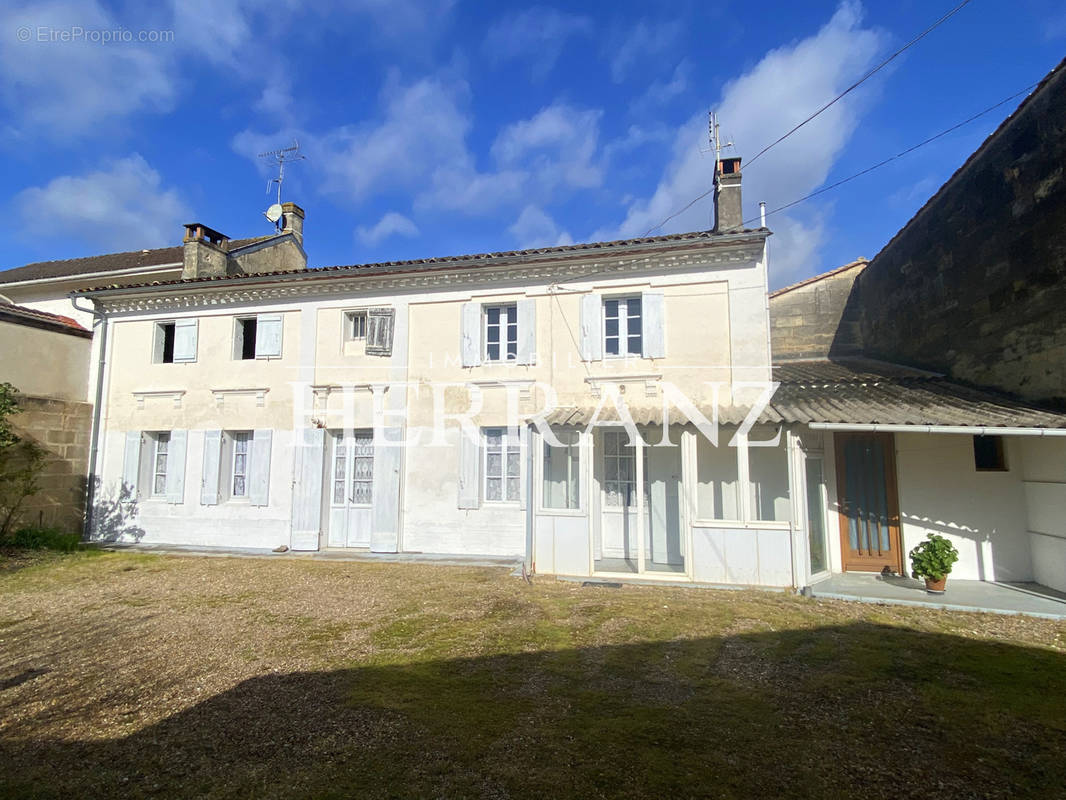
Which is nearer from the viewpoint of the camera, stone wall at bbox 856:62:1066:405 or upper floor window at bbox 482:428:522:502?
stone wall at bbox 856:62:1066:405

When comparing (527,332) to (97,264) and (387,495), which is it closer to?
(387,495)

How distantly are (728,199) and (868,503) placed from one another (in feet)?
18.4

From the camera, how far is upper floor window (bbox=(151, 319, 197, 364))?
11.1m

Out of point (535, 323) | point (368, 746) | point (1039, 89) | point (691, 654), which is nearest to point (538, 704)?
point (368, 746)

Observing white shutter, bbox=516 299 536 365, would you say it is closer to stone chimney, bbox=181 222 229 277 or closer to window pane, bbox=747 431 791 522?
window pane, bbox=747 431 791 522

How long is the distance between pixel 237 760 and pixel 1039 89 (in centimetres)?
1167

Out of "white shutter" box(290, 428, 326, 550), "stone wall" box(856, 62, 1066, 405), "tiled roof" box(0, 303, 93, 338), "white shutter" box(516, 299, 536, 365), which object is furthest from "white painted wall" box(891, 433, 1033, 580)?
"tiled roof" box(0, 303, 93, 338)

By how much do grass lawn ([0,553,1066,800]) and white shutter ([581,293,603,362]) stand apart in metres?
4.13

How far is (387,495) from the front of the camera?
9.92 metres

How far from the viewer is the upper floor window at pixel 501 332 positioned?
10039 mm

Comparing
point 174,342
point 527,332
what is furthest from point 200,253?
point 527,332

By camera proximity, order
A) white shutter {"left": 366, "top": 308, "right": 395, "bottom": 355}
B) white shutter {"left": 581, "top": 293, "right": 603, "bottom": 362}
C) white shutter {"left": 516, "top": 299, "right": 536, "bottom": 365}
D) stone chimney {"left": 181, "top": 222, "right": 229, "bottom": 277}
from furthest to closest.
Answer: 1. stone chimney {"left": 181, "top": 222, "right": 229, "bottom": 277}
2. white shutter {"left": 366, "top": 308, "right": 395, "bottom": 355}
3. white shutter {"left": 516, "top": 299, "right": 536, "bottom": 365}
4. white shutter {"left": 581, "top": 293, "right": 603, "bottom": 362}

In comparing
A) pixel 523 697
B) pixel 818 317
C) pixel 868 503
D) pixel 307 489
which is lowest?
pixel 523 697

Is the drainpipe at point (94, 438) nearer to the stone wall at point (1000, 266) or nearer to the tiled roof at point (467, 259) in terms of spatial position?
the tiled roof at point (467, 259)
